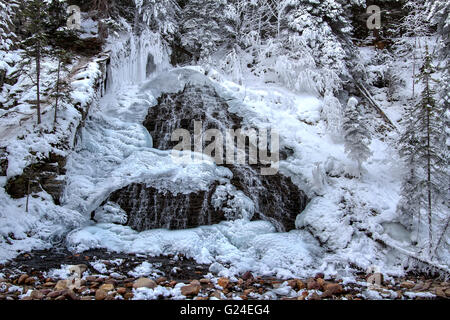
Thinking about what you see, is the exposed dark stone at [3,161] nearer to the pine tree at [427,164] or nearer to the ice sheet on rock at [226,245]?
the ice sheet on rock at [226,245]

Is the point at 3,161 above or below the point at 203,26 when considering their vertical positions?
below

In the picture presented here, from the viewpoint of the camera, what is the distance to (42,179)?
860 cm

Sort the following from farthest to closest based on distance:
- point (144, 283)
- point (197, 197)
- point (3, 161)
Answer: point (197, 197)
point (3, 161)
point (144, 283)

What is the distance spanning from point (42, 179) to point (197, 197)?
4482mm

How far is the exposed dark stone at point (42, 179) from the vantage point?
8117 millimetres

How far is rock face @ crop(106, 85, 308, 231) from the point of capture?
9.09 metres

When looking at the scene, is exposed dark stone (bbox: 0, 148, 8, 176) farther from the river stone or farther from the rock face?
the river stone

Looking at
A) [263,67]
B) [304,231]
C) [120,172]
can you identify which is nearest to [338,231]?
[304,231]

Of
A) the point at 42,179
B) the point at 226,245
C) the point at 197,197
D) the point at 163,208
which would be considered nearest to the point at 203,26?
the point at 197,197

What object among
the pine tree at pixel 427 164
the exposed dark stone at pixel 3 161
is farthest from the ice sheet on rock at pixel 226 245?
the pine tree at pixel 427 164

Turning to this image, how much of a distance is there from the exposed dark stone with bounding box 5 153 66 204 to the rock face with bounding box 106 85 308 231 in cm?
149

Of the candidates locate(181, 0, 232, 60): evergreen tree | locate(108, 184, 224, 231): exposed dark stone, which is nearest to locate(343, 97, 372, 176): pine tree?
locate(108, 184, 224, 231): exposed dark stone

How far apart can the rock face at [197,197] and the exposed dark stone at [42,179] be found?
1494 millimetres

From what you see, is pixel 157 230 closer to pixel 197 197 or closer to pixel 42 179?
pixel 197 197
